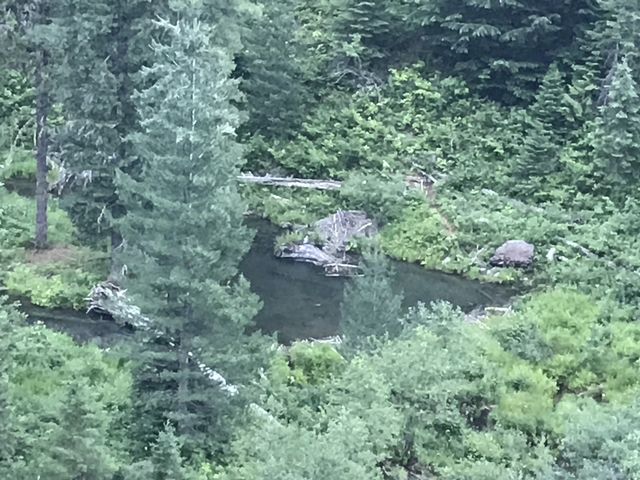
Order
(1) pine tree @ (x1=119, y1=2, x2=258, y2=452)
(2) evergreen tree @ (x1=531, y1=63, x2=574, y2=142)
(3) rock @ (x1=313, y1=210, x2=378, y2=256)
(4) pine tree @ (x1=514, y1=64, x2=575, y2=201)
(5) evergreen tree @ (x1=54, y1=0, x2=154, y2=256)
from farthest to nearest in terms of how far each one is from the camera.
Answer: (2) evergreen tree @ (x1=531, y1=63, x2=574, y2=142)
(4) pine tree @ (x1=514, y1=64, x2=575, y2=201)
(3) rock @ (x1=313, y1=210, x2=378, y2=256)
(5) evergreen tree @ (x1=54, y1=0, x2=154, y2=256)
(1) pine tree @ (x1=119, y1=2, x2=258, y2=452)

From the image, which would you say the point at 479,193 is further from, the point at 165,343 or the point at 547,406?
the point at 165,343

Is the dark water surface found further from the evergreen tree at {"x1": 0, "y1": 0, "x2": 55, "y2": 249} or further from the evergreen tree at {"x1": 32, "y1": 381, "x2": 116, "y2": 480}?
the evergreen tree at {"x1": 32, "y1": 381, "x2": 116, "y2": 480}

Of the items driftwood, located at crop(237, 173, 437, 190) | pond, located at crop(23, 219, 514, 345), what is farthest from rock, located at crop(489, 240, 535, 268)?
driftwood, located at crop(237, 173, 437, 190)

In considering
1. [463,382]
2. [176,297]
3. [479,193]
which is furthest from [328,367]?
[479,193]

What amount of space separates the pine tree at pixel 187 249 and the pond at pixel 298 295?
5794 millimetres

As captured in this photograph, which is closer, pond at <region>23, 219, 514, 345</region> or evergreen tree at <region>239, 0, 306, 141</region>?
pond at <region>23, 219, 514, 345</region>

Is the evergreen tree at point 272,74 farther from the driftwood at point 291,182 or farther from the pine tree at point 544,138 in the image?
the pine tree at point 544,138

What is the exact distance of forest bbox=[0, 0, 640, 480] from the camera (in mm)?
14719

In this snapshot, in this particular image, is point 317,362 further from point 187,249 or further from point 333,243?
point 333,243

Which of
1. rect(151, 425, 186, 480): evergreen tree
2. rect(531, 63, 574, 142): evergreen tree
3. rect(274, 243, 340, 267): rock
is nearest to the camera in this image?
rect(151, 425, 186, 480): evergreen tree

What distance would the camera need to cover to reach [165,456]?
45.9 feet

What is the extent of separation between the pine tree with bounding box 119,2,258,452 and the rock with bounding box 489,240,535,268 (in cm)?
1241

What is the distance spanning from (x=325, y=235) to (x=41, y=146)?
27.2 ft

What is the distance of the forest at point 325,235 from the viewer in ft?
48.3
